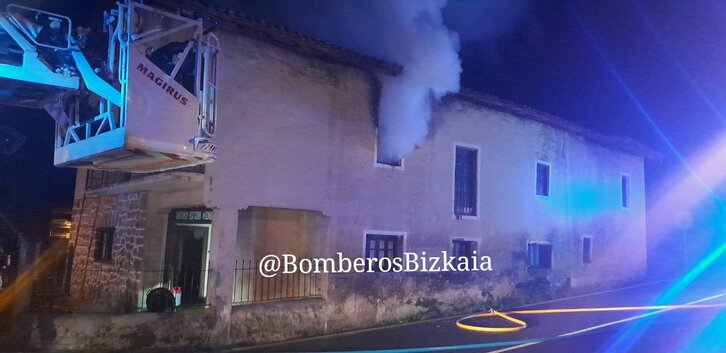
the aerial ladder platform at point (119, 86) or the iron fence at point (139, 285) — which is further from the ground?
the aerial ladder platform at point (119, 86)

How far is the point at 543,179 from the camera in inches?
635

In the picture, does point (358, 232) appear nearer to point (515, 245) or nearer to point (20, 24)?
point (515, 245)

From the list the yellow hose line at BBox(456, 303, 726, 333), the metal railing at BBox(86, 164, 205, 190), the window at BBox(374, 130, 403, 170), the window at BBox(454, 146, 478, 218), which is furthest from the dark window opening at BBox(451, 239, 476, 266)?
the metal railing at BBox(86, 164, 205, 190)

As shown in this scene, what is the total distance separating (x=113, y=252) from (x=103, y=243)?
2.53 feet

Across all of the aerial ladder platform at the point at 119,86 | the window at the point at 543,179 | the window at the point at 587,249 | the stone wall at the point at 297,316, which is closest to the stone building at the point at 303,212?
the stone wall at the point at 297,316

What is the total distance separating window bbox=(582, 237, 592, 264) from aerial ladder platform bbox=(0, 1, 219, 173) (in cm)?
1501

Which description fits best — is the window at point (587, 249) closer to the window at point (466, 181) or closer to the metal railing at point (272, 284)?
the window at point (466, 181)

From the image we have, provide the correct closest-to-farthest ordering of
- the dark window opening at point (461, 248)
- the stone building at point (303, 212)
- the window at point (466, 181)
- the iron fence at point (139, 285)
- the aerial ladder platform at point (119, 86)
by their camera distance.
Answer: the aerial ladder platform at point (119, 86) → the stone building at point (303, 212) → the iron fence at point (139, 285) → the dark window opening at point (461, 248) → the window at point (466, 181)

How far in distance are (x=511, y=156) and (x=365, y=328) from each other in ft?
22.5

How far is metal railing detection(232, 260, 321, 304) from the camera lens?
10.5 m

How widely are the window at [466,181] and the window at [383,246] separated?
88.6 inches

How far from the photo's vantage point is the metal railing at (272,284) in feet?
34.3

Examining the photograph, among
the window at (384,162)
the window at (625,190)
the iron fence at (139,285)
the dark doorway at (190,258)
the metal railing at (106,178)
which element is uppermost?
the window at (625,190)

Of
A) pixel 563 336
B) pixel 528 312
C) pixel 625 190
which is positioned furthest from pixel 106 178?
pixel 625 190
